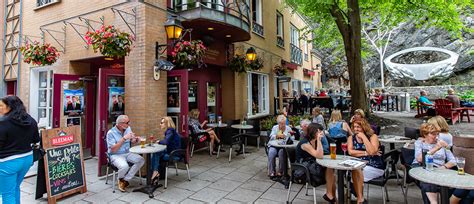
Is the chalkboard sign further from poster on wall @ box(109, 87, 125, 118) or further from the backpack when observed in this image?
the backpack

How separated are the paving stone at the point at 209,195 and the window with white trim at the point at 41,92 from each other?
20.3 ft

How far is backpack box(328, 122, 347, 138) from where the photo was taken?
18.7ft

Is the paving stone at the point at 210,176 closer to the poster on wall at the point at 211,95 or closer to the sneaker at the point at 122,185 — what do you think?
the sneaker at the point at 122,185

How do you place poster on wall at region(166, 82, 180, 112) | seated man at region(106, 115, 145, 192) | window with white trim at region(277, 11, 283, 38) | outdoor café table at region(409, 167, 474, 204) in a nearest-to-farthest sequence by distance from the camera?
outdoor café table at region(409, 167, 474, 204), seated man at region(106, 115, 145, 192), poster on wall at region(166, 82, 180, 112), window with white trim at region(277, 11, 283, 38)

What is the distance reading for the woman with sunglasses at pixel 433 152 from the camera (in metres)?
3.25

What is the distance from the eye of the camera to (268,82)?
1164cm

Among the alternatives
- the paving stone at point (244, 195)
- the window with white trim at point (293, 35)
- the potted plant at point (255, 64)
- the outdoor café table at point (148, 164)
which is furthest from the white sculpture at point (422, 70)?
the outdoor café table at point (148, 164)

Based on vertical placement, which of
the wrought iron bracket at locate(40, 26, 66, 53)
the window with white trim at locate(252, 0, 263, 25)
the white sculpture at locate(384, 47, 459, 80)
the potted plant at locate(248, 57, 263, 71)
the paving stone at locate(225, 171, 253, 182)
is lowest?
the paving stone at locate(225, 171, 253, 182)

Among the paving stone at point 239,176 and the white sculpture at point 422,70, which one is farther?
the white sculpture at point 422,70

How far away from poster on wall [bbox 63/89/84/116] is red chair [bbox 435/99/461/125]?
517 inches

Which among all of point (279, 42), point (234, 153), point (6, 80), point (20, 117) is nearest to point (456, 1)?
point (279, 42)

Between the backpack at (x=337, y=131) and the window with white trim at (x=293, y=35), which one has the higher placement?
the window with white trim at (x=293, y=35)

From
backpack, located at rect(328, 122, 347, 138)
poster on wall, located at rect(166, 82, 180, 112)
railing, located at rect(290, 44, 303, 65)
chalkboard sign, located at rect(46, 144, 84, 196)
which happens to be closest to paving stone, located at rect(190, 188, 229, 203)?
chalkboard sign, located at rect(46, 144, 84, 196)

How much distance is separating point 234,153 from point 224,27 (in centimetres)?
386
